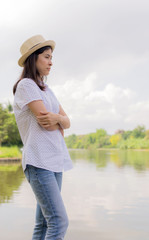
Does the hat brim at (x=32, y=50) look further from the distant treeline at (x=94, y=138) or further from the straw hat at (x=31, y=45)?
the distant treeline at (x=94, y=138)

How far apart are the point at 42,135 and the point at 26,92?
0.73 ft

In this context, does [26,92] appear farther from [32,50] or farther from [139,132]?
[139,132]

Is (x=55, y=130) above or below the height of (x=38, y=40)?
below

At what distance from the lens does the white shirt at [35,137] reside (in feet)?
4.55

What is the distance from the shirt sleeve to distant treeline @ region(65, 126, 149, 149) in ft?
130

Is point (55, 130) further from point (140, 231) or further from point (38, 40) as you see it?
point (140, 231)

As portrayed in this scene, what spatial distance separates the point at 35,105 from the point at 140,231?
1763 millimetres

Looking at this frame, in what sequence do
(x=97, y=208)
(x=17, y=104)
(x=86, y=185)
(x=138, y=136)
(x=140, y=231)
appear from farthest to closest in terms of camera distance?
1. (x=138, y=136)
2. (x=86, y=185)
3. (x=97, y=208)
4. (x=140, y=231)
5. (x=17, y=104)

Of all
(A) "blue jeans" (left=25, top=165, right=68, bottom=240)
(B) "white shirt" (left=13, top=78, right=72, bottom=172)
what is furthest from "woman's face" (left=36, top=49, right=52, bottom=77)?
(A) "blue jeans" (left=25, top=165, right=68, bottom=240)

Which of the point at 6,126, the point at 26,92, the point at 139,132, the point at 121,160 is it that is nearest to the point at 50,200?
the point at 26,92

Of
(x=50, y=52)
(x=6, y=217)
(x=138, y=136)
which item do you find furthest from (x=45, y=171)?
(x=138, y=136)

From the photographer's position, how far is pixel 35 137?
1.42 meters

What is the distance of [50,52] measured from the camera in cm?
157

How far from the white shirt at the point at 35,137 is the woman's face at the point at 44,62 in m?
0.12
